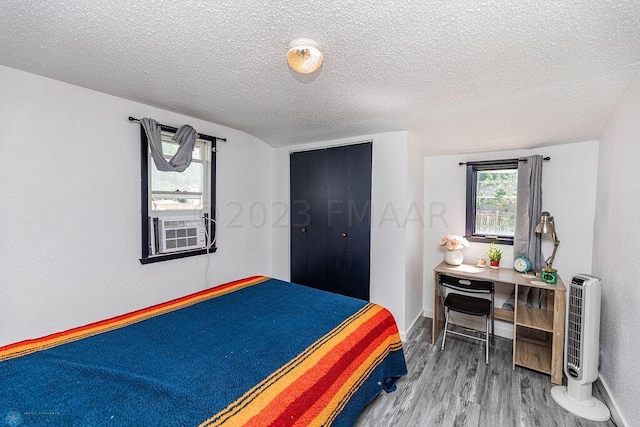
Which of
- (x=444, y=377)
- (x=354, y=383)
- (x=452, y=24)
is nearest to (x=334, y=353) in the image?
(x=354, y=383)

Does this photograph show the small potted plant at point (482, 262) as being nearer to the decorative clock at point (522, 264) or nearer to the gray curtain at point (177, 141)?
the decorative clock at point (522, 264)

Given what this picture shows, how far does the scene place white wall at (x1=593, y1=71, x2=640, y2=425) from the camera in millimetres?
1628

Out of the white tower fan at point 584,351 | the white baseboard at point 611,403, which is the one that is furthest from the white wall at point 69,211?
the white baseboard at point 611,403

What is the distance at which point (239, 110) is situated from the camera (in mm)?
2512

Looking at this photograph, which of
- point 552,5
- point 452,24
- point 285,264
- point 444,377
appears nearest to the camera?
point 552,5

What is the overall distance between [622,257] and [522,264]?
1018 millimetres

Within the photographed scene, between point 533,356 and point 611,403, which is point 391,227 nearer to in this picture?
point 533,356

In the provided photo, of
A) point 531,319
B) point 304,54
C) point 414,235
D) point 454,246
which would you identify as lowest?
point 531,319

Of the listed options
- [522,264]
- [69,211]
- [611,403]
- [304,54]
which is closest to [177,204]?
[69,211]

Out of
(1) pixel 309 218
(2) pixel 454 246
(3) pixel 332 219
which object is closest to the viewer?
(2) pixel 454 246

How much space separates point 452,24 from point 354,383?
1918 mm

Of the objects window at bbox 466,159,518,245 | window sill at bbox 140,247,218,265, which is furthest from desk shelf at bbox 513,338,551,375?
window sill at bbox 140,247,218,265

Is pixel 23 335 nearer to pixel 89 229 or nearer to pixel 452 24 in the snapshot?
pixel 89 229

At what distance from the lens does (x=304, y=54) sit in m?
1.43
